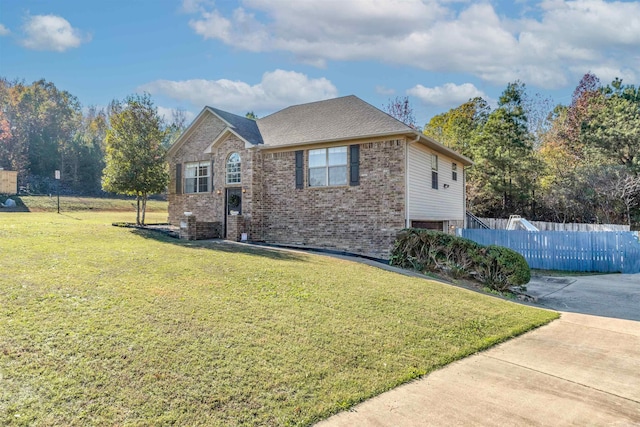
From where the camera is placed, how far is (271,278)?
7.47 m

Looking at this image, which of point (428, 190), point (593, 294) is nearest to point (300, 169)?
point (428, 190)

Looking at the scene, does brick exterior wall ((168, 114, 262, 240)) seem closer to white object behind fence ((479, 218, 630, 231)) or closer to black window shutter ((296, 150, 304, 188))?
black window shutter ((296, 150, 304, 188))

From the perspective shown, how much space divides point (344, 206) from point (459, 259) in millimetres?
5004

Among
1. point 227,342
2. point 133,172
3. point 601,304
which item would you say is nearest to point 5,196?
point 133,172

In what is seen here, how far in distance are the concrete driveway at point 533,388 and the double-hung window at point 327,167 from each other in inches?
360

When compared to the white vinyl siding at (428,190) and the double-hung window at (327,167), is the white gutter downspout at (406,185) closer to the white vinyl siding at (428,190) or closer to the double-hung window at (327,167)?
the white vinyl siding at (428,190)

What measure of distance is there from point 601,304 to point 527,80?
24569mm

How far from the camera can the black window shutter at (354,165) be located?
552 inches

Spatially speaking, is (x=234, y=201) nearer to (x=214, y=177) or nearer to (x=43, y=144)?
(x=214, y=177)

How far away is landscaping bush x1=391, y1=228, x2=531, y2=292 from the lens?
9.42 metres

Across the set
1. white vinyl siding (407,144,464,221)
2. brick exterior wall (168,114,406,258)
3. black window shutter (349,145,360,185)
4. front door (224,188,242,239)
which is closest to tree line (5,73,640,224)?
brick exterior wall (168,114,406,258)

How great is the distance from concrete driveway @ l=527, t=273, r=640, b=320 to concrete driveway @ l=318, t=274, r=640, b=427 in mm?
1545

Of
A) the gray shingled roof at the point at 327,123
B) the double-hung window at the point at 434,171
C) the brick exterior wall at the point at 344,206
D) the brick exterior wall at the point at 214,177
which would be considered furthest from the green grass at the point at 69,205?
the double-hung window at the point at 434,171

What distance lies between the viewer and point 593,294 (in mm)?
9664
